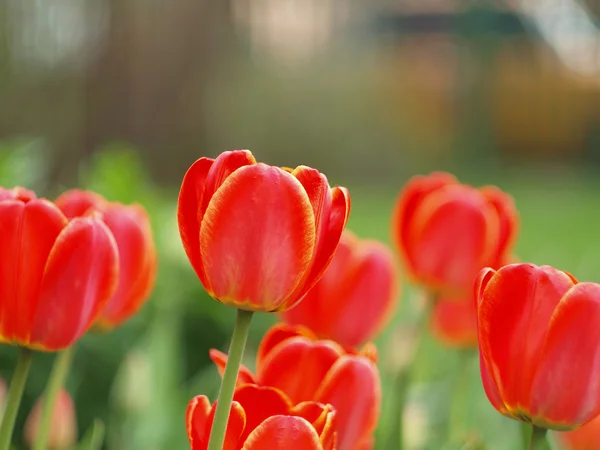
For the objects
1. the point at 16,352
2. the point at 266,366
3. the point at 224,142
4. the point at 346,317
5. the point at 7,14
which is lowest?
the point at 224,142

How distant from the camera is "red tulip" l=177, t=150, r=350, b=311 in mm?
414

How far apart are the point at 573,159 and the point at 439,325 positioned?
368 inches

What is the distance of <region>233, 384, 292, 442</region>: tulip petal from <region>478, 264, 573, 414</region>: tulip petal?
0.09 meters

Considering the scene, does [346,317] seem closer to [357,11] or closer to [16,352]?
[16,352]

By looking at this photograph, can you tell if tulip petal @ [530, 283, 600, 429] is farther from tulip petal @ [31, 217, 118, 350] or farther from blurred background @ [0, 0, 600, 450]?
blurred background @ [0, 0, 600, 450]

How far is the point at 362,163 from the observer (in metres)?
7.99

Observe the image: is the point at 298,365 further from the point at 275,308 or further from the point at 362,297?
the point at 362,297

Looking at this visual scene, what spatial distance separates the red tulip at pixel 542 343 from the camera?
17.1 inches

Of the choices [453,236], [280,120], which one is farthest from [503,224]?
[280,120]

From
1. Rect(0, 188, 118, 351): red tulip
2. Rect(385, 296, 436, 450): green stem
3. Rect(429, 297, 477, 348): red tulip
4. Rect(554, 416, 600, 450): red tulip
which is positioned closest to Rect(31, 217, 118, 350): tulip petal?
Rect(0, 188, 118, 351): red tulip

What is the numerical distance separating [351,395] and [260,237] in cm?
9

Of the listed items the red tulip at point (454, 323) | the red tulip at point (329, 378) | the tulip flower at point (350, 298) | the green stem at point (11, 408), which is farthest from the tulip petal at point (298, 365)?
the red tulip at point (454, 323)

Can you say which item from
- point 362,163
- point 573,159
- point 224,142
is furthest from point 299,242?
point 573,159

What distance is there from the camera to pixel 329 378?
0.46m
